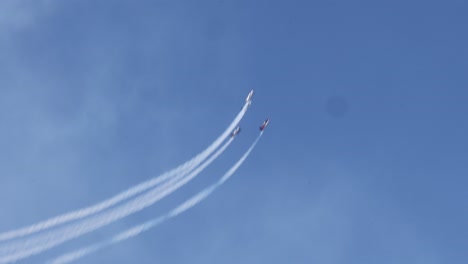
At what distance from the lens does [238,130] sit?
3930 inches

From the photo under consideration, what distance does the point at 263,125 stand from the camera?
363 feet

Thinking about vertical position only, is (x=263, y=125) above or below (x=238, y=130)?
above

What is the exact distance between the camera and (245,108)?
341 feet

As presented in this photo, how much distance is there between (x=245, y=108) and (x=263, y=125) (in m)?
8.04

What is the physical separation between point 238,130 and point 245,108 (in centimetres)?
573

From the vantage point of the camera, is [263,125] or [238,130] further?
[263,125]

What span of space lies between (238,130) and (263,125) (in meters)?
11.9

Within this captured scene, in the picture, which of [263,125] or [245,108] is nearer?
[245,108]
